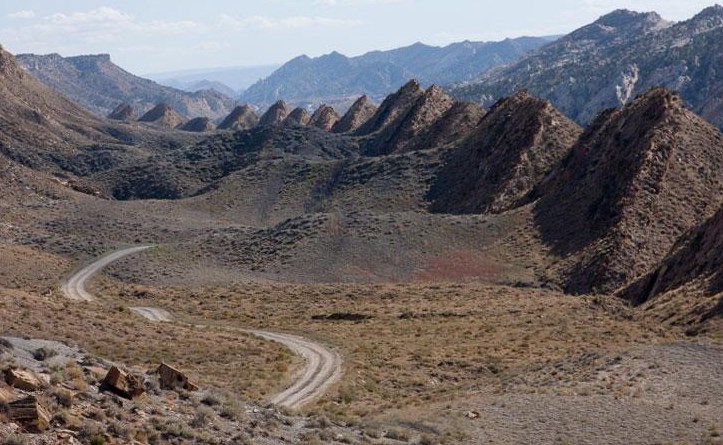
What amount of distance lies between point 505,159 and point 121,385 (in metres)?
73.4

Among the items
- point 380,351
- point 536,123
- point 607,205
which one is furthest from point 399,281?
point 536,123

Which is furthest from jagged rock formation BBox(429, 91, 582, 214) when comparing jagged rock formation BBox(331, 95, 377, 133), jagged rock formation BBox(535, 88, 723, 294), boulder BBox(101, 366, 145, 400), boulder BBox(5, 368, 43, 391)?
jagged rock formation BBox(331, 95, 377, 133)

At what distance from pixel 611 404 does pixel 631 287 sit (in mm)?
26359

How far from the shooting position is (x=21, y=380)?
63.4 ft

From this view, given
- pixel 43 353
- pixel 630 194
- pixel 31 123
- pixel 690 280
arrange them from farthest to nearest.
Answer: pixel 31 123 < pixel 630 194 < pixel 690 280 < pixel 43 353

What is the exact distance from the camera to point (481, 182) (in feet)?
300

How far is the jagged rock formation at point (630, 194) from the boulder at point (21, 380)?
144 feet

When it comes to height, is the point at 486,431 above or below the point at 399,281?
above

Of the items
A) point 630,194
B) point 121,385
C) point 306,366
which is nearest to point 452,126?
point 630,194

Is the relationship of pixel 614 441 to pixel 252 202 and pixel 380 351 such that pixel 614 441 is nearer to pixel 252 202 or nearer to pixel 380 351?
pixel 380 351

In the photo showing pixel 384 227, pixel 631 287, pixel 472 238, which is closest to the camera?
pixel 631 287

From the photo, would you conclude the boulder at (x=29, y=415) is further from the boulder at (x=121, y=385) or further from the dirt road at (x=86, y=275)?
the dirt road at (x=86, y=275)

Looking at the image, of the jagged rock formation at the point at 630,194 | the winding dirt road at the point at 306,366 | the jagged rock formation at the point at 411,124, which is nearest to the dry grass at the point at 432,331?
the winding dirt road at the point at 306,366

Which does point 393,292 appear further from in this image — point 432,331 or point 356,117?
point 356,117
